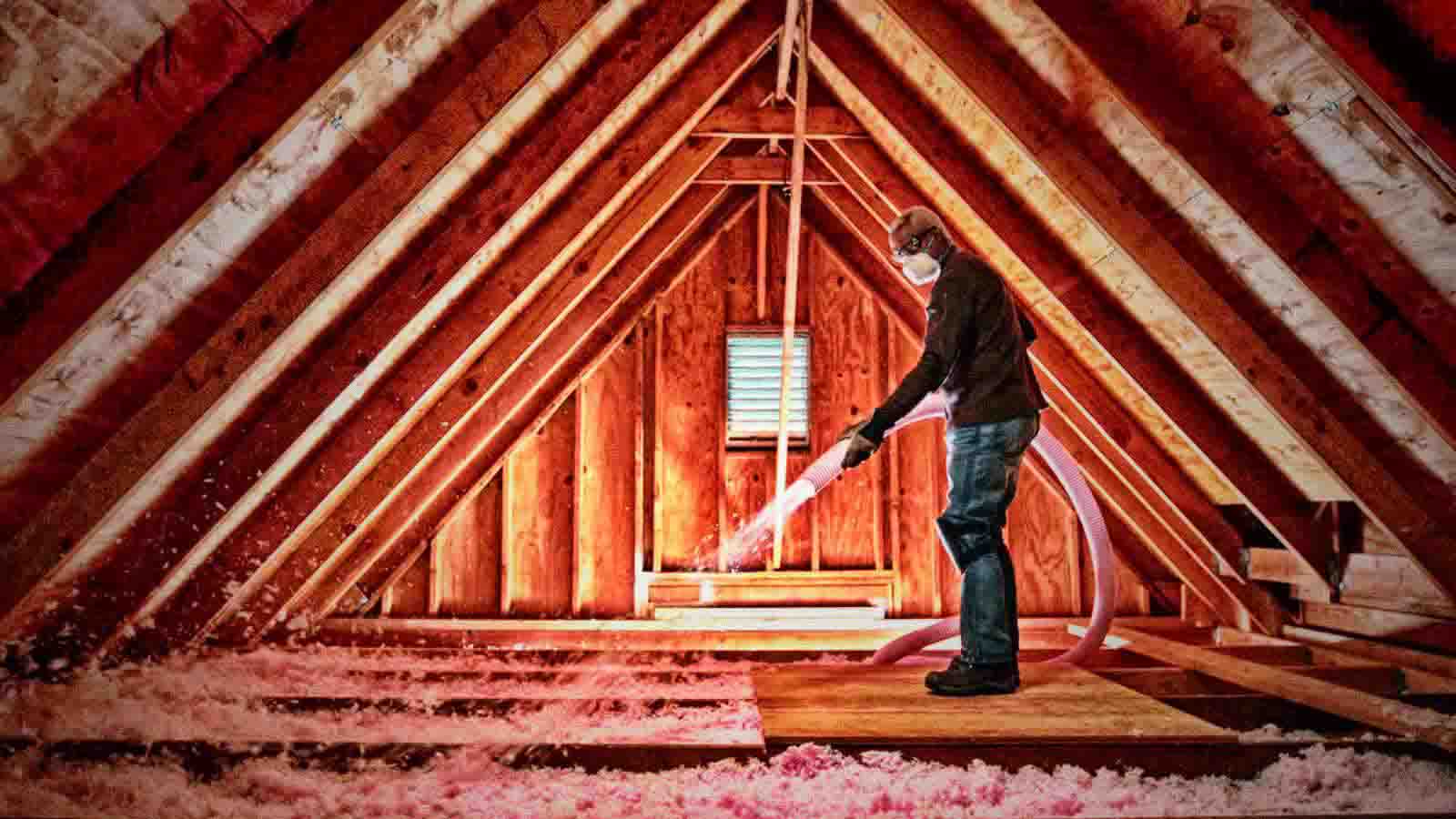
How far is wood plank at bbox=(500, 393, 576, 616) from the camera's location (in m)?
4.78

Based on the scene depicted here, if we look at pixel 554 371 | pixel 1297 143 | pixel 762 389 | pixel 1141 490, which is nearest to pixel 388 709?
pixel 554 371

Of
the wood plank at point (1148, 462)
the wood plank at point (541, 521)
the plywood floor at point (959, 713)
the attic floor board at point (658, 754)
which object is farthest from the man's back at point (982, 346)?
the wood plank at point (541, 521)

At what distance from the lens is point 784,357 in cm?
415

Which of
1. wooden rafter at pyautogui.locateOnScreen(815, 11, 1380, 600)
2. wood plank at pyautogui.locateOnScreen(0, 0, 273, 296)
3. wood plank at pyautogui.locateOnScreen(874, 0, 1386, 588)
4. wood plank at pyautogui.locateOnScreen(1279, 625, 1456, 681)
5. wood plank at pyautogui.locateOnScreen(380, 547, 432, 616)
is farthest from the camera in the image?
wood plank at pyautogui.locateOnScreen(380, 547, 432, 616)

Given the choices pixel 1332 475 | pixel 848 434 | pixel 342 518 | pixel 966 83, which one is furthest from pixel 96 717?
pixel 1332 475

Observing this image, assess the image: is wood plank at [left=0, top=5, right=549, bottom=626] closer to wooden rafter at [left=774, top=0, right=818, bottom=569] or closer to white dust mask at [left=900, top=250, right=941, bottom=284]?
white dust mask at [left=900, top=250, right=941, bottom=284]

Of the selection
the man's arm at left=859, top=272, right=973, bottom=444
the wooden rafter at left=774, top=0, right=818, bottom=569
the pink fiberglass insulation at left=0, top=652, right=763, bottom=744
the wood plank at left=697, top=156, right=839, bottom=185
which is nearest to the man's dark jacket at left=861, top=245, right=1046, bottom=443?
the man's arm at left=859, top=272, right=973, bottom=444

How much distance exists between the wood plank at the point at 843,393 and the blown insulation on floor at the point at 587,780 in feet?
8.55

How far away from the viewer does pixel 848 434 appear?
2502 mm

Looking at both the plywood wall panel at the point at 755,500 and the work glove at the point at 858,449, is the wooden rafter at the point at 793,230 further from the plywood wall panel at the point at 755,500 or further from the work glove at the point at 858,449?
the work glove at the point at 858,449

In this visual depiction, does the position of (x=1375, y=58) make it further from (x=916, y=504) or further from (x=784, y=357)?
(x=916, y=504)

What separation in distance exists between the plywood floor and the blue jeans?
145 mm

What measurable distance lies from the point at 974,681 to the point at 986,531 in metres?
0.39

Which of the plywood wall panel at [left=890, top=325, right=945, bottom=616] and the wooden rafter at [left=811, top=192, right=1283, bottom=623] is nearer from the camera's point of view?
the wooden rafter at [left=811, top=192, right=1283, bottom=623]
